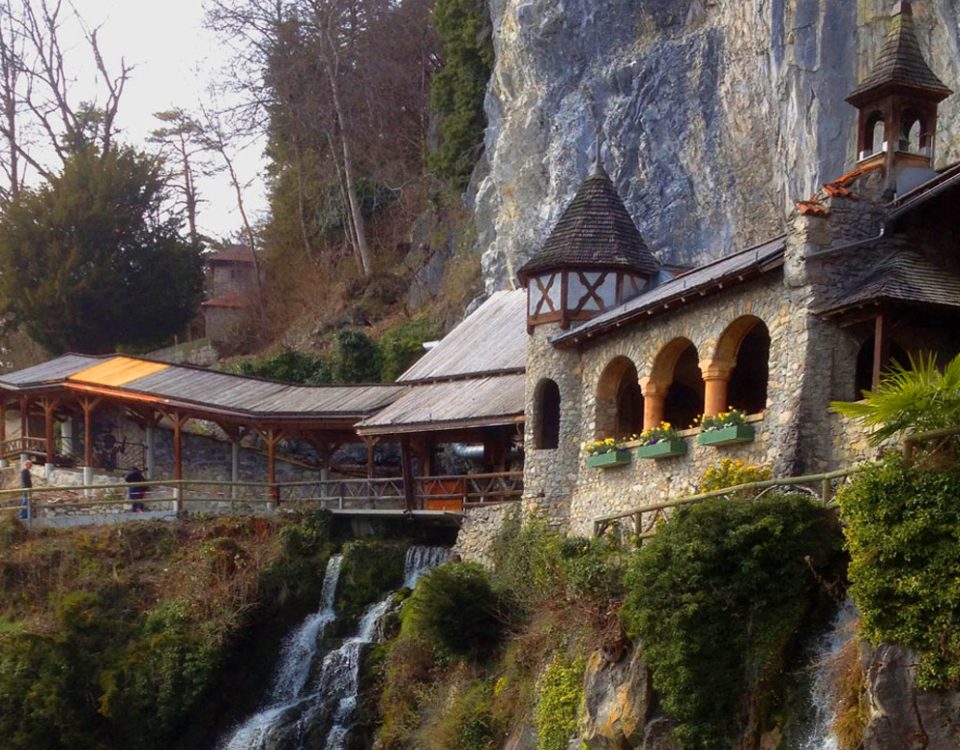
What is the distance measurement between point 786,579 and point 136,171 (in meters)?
39.3

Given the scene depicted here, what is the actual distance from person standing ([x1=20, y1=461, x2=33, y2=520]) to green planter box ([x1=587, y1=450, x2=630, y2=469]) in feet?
47.1

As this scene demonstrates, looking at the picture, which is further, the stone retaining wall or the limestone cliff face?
the limestone cliff face

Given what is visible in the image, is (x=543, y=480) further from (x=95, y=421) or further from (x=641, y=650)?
(x=95, y=421)

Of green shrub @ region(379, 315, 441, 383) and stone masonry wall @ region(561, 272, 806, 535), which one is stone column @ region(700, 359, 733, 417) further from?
green shrub @ region(379, 315, 441, 383)

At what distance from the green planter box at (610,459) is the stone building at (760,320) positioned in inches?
7.1

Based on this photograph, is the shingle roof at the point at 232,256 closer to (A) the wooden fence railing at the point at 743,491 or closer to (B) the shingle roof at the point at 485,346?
(B) the shingle roof at the point at 485,346

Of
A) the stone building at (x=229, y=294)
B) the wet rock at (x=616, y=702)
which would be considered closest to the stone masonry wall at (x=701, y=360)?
the wet rock at (x=616, y=702)

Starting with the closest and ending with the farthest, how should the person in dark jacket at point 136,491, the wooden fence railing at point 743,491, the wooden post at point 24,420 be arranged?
1. the wooden fence railing at point 743,491
2. the person in dark jacket at point 136,491
3. the wooden post at point 24,420

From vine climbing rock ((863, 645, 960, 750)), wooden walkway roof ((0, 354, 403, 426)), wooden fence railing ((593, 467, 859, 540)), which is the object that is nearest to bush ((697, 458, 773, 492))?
wooden fence railing ((593, 467, 859, 540))

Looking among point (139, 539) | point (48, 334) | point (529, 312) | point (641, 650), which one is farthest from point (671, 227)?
point (48, 334)

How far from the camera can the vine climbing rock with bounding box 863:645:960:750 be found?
1357 cm

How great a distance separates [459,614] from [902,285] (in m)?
9.02

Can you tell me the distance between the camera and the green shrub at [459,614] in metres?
22.2

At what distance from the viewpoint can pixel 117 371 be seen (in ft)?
117
